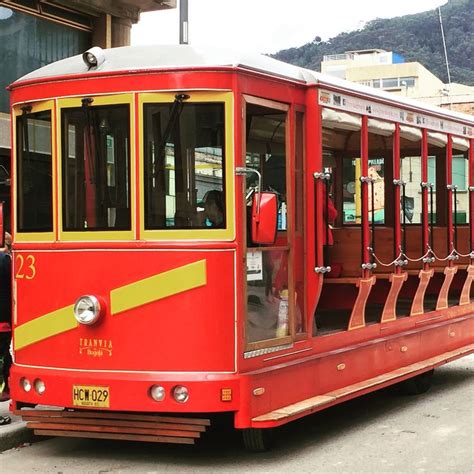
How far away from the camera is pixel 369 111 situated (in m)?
8.50

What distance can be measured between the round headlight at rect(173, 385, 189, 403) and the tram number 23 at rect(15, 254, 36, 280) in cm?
146

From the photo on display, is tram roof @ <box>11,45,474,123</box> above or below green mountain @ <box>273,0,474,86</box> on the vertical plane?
below

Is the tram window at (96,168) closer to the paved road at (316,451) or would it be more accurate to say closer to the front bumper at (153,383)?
the front bumper at (153,383)

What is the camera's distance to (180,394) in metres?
6.66

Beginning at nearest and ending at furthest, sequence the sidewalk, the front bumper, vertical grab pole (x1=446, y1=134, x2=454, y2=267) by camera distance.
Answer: the front bumper < the sidewalk < vertical grab pole (x1=446, y1=134, x2=454, y2=267)

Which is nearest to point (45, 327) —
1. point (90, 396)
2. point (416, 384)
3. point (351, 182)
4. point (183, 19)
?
point (90, 396)

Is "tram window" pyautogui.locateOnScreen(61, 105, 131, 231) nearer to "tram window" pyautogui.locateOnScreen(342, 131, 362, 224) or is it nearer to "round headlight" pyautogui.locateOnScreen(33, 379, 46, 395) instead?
"round headlight" pyautogui.locateOnScreen(33, 379, 46, 395)

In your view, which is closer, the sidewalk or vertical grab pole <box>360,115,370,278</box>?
the sidewalk

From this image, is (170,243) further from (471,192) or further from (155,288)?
(471,192)

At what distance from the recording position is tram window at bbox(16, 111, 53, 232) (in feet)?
23.7

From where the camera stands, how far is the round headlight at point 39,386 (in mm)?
7094

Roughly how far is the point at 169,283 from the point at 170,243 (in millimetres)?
281

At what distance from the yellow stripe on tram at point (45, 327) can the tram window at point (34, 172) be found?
647 millimetres

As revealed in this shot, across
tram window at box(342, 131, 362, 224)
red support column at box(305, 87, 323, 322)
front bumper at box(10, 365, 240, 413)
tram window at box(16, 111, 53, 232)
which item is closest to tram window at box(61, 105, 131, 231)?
tram window at box(16, 111, 53, 232)
